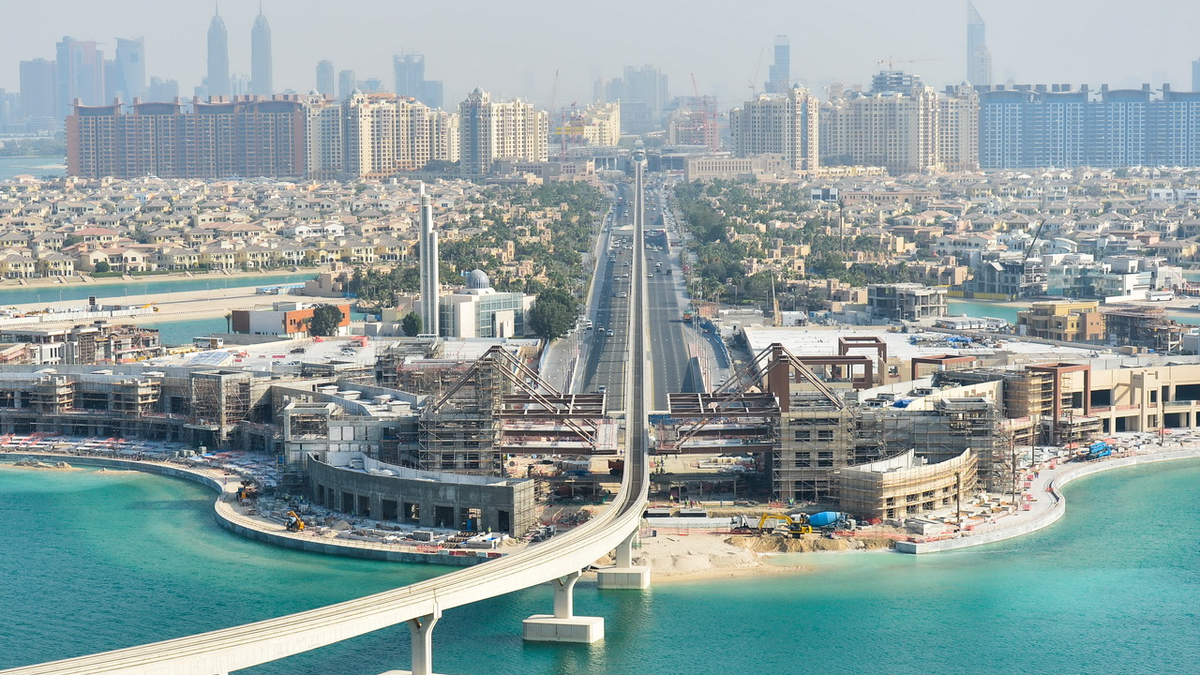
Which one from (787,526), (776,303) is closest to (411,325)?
(776,303)

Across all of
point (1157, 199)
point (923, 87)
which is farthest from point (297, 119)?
point (1157, 199)

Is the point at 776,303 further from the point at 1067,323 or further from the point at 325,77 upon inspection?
the point at 325,77

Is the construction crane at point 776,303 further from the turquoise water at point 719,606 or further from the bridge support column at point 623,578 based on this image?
the bridge support column at point 623,578

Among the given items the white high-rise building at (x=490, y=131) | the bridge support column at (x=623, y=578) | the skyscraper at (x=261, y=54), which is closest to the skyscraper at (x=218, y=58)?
the skyscraper at (x=261, y=54)

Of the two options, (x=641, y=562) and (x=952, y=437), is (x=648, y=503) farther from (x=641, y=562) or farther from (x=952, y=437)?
(x=952, y=437)

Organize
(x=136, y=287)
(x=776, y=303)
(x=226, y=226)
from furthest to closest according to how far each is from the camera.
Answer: (x=226, y=226) < (x=136, y=287) < (x=776, y=303)

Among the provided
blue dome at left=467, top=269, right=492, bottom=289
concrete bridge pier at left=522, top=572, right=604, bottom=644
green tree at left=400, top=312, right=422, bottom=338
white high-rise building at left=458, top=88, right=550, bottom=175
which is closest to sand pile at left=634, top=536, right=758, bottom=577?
concrete bridge pier at left=522, top=572, right=604, bottom=644
